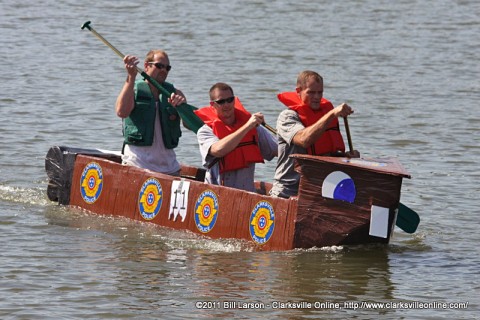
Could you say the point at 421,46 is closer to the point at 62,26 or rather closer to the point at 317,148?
the point at 62,26

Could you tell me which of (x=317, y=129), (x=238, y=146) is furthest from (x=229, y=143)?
(x=317, y=129)

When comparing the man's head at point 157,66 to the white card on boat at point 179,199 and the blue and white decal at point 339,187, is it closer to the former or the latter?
the white card on boat at point 179,199

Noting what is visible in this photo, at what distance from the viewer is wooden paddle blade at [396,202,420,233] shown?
11008 millimetres

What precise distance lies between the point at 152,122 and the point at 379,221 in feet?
8.49

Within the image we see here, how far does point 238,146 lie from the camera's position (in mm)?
11078

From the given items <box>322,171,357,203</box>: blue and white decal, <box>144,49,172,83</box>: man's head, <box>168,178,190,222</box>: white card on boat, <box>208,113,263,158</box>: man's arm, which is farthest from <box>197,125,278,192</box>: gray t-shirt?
<box>322,171,357,203</box>: blue and white decal

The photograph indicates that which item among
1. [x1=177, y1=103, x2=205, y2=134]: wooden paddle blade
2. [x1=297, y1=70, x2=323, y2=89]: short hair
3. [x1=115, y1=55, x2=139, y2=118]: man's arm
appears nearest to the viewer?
[x1=297, y1=70, x2=323, y2=89]: short hair

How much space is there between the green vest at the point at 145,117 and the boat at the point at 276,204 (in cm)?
30

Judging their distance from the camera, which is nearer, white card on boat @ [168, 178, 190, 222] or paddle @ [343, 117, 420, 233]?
paddle @ [343, 117, 420, 233]

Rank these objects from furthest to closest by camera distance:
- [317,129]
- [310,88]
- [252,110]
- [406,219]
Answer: [252,110] < [406,219] < [310,88] < [317,129]

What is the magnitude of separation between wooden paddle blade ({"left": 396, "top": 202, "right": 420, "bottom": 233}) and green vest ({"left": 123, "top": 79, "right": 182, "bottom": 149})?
229cm

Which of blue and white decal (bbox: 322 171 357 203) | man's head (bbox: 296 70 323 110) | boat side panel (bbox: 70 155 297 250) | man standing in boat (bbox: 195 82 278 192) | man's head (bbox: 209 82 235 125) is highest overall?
man's head (bbox: 296 70 323 110)

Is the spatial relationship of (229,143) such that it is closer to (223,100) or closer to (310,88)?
(223,100)

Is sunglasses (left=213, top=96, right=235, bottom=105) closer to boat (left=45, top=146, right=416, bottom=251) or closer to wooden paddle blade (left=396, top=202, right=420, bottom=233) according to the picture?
boat (left=45, top=146, right=416, bottom=251)
